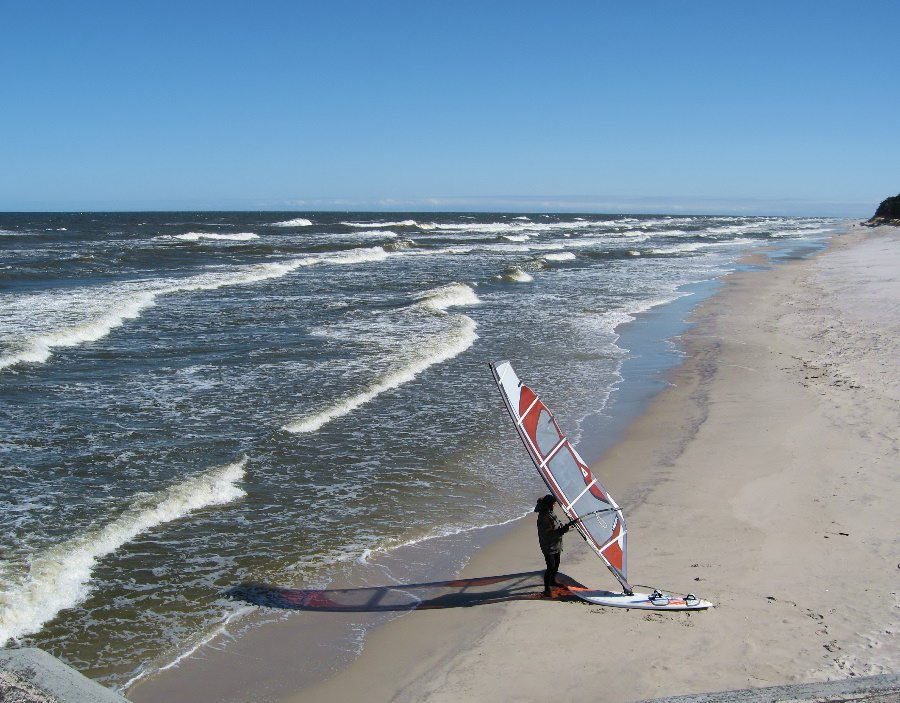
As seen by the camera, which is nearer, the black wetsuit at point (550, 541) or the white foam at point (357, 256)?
the black wetsuit at point (550, 541)

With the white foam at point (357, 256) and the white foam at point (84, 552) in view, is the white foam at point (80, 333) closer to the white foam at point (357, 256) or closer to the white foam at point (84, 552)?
the white foam at point (84, 552)

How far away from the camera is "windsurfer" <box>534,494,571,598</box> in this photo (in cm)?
700

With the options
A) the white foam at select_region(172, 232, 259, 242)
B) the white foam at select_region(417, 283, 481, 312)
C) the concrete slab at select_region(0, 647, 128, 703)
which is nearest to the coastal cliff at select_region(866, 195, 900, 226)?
the white foam at select_region(172, 232, 259, 242)

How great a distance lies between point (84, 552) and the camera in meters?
7.98

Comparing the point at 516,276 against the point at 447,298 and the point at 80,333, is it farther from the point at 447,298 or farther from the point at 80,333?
the point at 80,333

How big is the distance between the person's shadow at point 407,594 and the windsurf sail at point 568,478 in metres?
0.50

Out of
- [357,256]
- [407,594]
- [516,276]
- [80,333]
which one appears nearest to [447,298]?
[516,276]

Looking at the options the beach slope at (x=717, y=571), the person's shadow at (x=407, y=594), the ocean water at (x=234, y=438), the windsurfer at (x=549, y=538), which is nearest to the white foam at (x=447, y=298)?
the ocean water at (x=234, y=438)

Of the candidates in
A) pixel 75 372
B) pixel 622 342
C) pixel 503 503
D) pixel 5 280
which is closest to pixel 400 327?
pixel 622 342

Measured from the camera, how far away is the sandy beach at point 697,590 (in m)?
5.74

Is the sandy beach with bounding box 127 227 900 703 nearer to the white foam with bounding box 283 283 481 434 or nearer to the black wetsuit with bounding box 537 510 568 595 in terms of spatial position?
the black wetsuit with bounding box 537 510 568 595

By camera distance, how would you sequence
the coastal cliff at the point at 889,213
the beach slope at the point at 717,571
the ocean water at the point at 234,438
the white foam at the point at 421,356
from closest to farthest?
the beach slope at the point at 717,571 → the ocean water at the point at 234,438 → the white foam at the point at 421,356 → the coastal cliff at the point at 889,213

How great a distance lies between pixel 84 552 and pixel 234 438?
3.81 m

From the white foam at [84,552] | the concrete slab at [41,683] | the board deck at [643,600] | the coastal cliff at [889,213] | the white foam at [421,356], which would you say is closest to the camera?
the concrete slab at [41,683]
